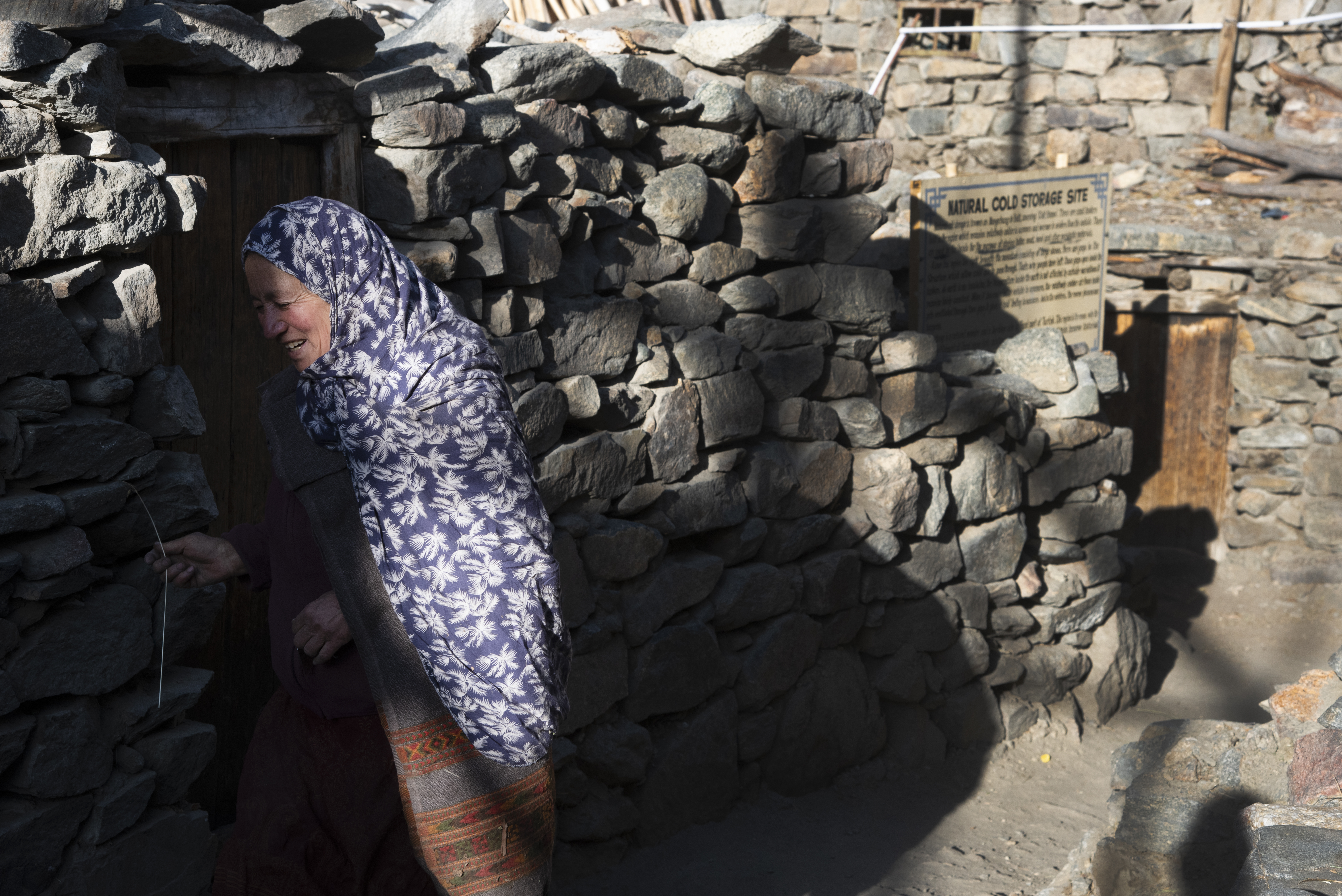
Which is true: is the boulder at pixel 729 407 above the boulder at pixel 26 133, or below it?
below

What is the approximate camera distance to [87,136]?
2.31m

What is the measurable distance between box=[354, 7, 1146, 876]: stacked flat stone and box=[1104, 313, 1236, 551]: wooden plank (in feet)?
6.74

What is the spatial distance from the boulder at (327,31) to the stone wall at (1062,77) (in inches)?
234

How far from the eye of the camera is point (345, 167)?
10.3 ft

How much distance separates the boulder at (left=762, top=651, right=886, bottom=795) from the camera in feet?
14.4

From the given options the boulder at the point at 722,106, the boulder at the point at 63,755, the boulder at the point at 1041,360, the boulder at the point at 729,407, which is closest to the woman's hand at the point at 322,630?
the boulder at the point at 63,755

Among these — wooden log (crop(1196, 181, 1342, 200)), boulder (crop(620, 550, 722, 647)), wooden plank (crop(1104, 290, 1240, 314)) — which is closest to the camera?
boulder (crop(620, 550, 722, 647))

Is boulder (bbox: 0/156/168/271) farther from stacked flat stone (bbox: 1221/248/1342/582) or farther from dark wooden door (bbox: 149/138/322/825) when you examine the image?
stacked flat stone (bbox: 1221/248/1342/582)

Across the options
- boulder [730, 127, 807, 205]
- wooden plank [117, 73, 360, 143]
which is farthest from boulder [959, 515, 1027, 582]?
wooden plank [117, 73, 360, 143]

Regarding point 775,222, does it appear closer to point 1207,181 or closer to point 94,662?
point 94,662

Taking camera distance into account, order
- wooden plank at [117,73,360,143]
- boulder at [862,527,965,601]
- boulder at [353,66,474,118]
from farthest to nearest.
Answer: boulder at [862,527,965,601], boulder at [353,66,474,118], wooden plank at [117,73,360,143]

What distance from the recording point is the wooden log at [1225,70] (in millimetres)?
7930

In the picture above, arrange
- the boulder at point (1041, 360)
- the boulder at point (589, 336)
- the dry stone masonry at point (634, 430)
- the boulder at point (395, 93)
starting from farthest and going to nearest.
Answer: the boulder at point (1041, 360)
the boulder at point (589, 336)
the boulder at point (395, 93)
the dry stone masonry at point (634, 430)

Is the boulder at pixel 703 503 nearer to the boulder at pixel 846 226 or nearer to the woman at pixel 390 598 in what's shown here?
the boulder at pixel 846 226
